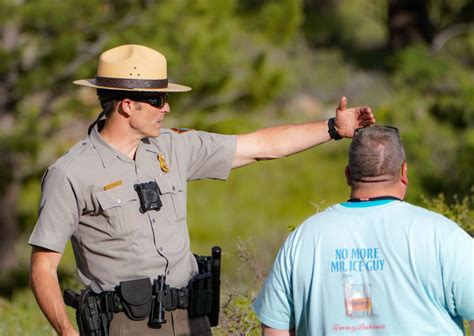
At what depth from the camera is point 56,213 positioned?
4578 mm

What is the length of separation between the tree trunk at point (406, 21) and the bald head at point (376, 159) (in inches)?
893

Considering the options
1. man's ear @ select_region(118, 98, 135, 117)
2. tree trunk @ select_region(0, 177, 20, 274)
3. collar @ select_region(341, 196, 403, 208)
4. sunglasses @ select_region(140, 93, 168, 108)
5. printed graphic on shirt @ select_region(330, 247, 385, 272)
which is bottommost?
printed graphic on shirt @ select_region(330, 247, 385, 272)

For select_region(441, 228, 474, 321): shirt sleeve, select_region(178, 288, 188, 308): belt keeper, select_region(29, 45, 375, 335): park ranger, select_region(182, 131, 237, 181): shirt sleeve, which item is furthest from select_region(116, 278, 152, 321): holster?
select_region(441, 228, 474, 321): shirt sleeve

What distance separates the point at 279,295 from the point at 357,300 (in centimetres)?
25

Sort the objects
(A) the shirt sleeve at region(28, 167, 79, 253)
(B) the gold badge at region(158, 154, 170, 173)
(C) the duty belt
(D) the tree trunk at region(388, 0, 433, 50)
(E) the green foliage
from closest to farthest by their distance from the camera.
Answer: (A) the shirt sleeve at region(28, 167, 79, 253) < (C) the duty belt < (B) the gold badge at region(158, 154, 170, 173) < (E) the green foliage < (D) the tree trunk at region(388, 0, 433, 50)

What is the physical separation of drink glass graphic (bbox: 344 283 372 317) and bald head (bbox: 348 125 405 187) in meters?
0.31

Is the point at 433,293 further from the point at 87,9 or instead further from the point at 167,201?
the point at 87,9

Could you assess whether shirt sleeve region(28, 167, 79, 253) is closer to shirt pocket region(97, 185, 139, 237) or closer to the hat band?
shirt pocket region(97, 185, 139, 237)

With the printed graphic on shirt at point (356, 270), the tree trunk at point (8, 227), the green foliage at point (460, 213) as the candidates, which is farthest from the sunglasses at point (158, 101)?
the tree trunk at point (8, 227)

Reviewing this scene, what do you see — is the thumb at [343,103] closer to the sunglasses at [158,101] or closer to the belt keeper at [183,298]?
the sunglasses at [158,101]

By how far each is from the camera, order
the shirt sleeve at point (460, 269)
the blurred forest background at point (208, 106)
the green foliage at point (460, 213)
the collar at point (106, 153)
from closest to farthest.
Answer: the shirt sleeve at point (460, 269)
the collar at point (106, 153)
the green foliage at point (460, 213)
the blurred forest background at point (208, 106)

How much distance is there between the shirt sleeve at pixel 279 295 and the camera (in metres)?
3.73

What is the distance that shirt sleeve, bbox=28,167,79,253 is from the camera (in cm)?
456

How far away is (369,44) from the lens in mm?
34250
